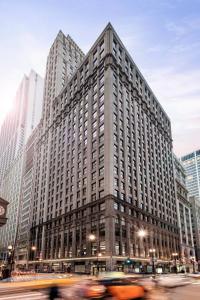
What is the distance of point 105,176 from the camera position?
61.4 meters

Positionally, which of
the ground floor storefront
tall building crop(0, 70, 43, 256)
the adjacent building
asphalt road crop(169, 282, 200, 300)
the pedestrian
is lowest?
the ground floor storefront

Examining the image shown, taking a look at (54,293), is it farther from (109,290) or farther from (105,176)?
(105,176)

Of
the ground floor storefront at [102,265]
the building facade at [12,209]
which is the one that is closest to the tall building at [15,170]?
the building facade at [12,209]

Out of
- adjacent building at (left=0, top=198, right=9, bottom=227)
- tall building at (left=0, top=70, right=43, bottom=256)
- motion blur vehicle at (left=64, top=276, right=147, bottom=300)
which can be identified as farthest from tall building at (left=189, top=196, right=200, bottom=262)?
motion blur vehicle at (left=64, top=276, right=147, bottom=300)

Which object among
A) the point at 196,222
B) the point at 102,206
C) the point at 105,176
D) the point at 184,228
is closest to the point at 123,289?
the point at 102,206

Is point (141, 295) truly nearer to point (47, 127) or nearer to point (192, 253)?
point (47, 127)

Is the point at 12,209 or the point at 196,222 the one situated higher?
the point at 12,209

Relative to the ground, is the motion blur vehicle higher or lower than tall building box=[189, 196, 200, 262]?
lower

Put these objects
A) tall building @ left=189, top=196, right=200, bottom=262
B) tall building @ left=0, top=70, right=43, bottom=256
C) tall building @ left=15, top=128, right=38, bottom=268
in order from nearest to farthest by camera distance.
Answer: tall building @ left=15, top=128, right=38, bottom=268 → tall building @ left=189, top=196, right=200, bottom=262 → tall building @ left=0, top=70, right=43, bottom=256

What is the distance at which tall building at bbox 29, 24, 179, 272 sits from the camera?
199 ft

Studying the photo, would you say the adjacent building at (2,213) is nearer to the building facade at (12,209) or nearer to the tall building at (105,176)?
the tall building at (105,176)

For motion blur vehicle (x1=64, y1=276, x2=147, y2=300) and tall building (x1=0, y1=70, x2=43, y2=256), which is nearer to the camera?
motion blur vehicle (x1=64, y1=276, x2=147, y2=300)

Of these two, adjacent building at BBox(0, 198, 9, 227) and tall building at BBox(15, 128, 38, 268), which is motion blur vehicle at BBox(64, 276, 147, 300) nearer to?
adjacent building at BBox(0, 198, 9, 227)

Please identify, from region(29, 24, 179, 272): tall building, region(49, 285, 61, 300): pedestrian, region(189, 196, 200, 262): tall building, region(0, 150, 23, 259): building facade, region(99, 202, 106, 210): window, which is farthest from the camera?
region(189, 196, 200, 262): tall building
